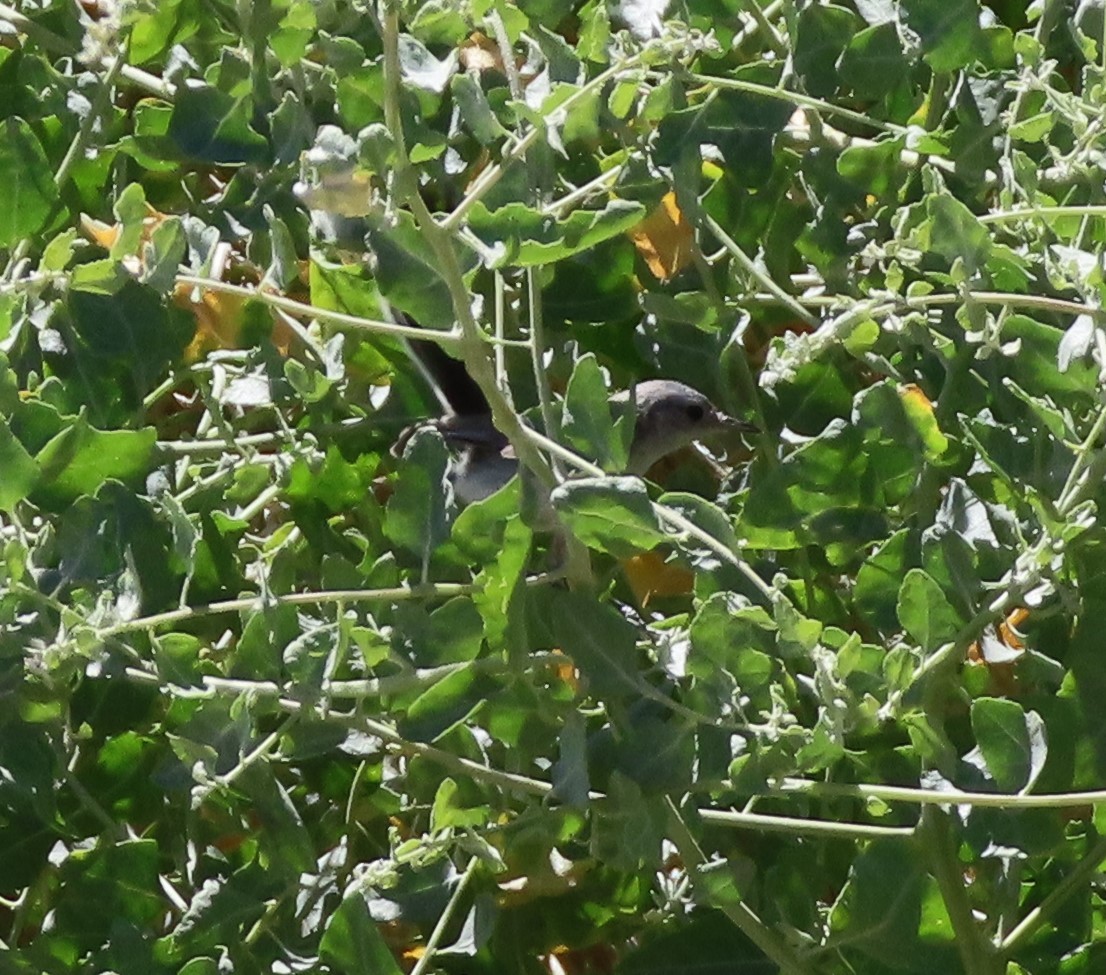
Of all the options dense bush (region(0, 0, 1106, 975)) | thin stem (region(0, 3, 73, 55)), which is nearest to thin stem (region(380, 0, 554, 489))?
dense bush (region(0, 0, 1106, 975))

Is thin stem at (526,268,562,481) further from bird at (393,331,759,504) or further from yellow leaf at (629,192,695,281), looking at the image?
yellow leaf at (629,192,695,281)

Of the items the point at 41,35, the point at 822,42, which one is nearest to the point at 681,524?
the point at 822,42

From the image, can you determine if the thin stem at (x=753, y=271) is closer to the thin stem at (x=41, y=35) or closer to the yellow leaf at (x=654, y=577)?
the yellow leaf at (x=654, y=577)

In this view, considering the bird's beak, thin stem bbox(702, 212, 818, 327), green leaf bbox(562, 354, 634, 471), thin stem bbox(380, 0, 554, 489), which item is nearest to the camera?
thin stem bbox(380, 0, 554, 489)

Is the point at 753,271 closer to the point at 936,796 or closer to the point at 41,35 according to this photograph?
the point at 936,796

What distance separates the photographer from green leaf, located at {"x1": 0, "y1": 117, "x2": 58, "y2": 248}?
70 centimetres

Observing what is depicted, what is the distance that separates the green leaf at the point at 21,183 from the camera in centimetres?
70

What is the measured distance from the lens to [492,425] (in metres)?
0.76

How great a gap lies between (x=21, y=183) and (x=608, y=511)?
31 centimetres

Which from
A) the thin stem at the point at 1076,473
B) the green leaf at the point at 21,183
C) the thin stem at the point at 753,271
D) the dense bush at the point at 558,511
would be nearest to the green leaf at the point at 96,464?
the dense bush at the point at 558,511

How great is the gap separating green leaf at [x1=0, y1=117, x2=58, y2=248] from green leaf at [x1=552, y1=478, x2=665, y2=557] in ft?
0.93

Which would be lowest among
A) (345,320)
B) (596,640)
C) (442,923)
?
(442,923)

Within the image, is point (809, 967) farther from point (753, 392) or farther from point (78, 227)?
point (78, 227)

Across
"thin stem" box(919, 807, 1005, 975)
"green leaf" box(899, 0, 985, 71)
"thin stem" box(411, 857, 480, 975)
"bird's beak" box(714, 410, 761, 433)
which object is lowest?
"thin stem" box(411, 857, 480, 975)
